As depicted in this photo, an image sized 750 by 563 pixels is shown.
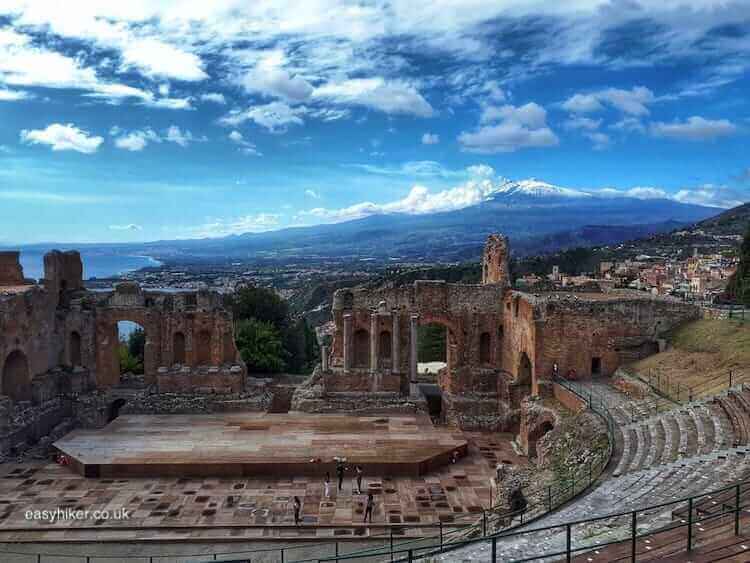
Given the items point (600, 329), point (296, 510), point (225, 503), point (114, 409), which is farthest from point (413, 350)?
point (114, 409)

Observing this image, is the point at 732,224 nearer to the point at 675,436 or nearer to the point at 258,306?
the point at 258,306

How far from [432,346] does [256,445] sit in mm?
29569

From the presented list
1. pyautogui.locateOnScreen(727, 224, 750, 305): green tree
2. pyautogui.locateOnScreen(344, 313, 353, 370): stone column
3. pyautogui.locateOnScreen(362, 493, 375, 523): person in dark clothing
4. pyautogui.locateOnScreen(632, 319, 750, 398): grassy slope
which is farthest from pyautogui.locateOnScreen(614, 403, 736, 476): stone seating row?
pyautogui.locateOnScreen(727, 224, 750, 305): green tree

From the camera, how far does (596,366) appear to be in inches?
1065

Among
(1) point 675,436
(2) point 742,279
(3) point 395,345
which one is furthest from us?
(2) point 742,279

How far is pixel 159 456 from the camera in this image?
901 inches

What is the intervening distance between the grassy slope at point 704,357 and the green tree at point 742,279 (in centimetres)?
1694

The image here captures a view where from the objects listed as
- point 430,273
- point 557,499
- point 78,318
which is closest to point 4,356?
point 78,318

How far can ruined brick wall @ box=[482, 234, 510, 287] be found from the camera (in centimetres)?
3295

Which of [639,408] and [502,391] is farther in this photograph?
[502,391]

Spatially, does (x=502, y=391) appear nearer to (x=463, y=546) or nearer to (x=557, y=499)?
(x=557, y=499)

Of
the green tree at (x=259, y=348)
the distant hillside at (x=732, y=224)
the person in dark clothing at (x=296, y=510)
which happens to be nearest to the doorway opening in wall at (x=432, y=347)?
the green tree at (x=259, y=348)

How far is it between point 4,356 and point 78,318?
490 centimetres

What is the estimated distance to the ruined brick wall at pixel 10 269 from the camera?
32.2 m
